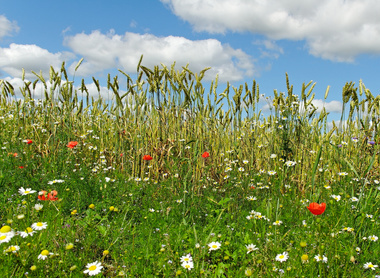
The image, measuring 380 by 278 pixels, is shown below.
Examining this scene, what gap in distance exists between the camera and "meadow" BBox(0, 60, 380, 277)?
81.4 inches

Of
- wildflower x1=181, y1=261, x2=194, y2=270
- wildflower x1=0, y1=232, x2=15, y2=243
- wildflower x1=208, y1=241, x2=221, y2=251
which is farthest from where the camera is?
wildflower x1=208, y1=241, x2=221, y2=251

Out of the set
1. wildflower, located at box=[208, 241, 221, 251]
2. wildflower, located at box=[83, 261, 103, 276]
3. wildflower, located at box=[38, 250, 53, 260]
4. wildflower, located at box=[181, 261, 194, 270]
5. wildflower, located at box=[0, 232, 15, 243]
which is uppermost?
wildflower, located at box=[0, 232, 15, 243]

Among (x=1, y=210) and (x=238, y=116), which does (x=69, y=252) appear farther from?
(x=238, y=116)

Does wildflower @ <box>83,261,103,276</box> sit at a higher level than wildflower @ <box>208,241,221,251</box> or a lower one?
lower

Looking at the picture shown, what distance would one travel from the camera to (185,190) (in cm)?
331

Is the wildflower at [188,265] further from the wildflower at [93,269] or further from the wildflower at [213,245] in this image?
the wildflower at [93,269]

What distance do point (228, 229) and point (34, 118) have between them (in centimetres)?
473

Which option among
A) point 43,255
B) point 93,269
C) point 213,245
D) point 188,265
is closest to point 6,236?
point 43,255

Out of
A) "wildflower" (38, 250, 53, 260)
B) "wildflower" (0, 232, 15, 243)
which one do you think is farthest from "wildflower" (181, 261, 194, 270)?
"wildflower" (0, 232, 15, 243)

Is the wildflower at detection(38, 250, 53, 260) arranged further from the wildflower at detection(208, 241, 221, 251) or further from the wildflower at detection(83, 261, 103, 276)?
the wildflower at detection(208, 241, 221, 251)

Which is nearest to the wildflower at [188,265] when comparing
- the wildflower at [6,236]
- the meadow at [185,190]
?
the meadow at [185,190]

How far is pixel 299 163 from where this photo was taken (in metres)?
4.44

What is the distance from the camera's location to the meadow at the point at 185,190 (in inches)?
81.4

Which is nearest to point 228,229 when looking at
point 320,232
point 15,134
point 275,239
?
point 275,239
